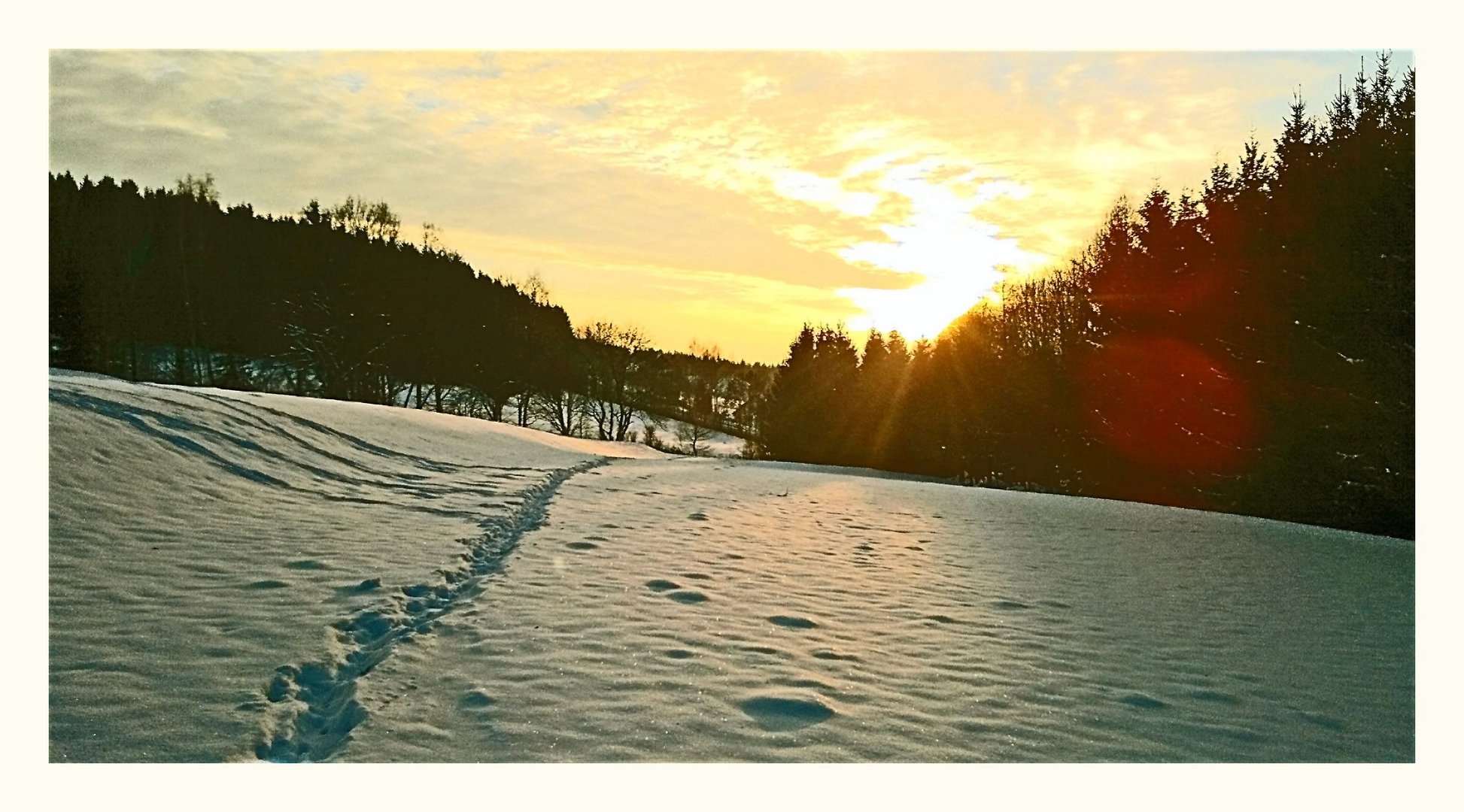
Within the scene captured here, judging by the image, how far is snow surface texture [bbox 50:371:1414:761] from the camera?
449cm

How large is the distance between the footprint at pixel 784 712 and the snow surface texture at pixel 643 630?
0.7 inches

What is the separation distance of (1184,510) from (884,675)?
13.3 m

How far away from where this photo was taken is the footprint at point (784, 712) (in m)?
4.57

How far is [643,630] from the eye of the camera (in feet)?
20.1

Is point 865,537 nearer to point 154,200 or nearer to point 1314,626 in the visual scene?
point 1314,626

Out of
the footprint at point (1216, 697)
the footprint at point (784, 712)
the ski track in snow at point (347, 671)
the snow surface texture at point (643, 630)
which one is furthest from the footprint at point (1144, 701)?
the ski track in snow at point (347, 671)

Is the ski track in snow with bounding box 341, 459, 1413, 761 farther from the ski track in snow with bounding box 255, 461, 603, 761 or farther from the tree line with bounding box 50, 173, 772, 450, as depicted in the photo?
the tree line with bounding box 50, 173, 772, 450

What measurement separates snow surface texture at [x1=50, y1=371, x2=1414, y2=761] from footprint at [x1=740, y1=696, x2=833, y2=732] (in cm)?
2

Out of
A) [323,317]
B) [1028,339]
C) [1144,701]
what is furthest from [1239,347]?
[323,317]

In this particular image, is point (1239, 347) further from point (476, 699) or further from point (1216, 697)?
point (476, 699)

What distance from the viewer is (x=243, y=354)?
39.8 meters

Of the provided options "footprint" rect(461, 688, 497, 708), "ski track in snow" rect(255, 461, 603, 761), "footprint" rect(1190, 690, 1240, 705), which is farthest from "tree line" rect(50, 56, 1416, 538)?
"footprint" rect(1190, 690, 1240, 705)

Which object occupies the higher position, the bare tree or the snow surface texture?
the bare tree

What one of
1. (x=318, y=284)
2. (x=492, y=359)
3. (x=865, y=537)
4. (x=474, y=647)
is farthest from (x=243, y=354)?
(x=474, y=647)
